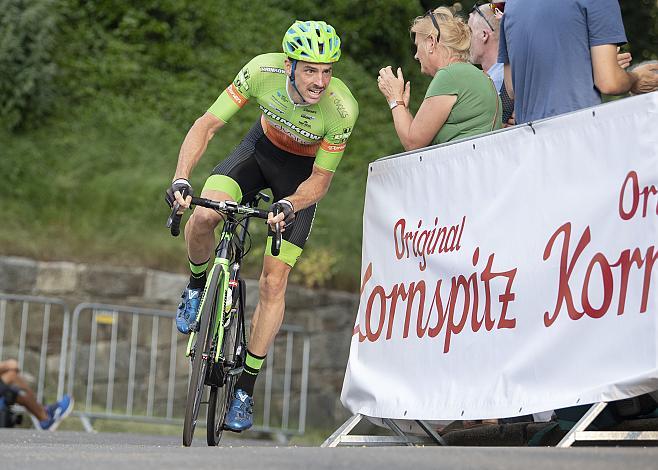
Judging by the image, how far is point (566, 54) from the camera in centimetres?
686

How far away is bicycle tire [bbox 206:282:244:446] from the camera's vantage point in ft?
25.0

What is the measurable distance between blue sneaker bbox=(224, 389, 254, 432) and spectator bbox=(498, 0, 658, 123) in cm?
228

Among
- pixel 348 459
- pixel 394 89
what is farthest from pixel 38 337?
pixel 348 459

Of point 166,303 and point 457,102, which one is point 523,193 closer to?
point 457,102

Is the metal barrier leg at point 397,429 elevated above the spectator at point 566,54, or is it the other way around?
the spectator at point 566,54

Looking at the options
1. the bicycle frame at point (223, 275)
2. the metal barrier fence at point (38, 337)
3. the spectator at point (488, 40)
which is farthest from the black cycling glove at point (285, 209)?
the metal barrier fence at point (38, 337)

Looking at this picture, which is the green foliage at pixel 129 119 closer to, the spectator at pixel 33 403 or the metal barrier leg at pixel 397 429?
the spectator at pixel 33 403

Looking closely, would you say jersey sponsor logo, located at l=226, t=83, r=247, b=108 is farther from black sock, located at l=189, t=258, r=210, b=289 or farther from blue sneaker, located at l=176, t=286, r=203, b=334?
blue sneaker, located at l=176, t=286, r=203, b=334

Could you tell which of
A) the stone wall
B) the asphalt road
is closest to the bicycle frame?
the asphalt road

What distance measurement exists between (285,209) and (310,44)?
3.04 feet

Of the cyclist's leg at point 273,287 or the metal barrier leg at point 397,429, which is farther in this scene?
the cyclist's leg at point 273,287

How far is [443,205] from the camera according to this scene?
7016mm

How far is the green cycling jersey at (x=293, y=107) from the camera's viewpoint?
7777mm

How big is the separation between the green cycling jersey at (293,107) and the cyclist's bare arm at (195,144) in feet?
0.20
